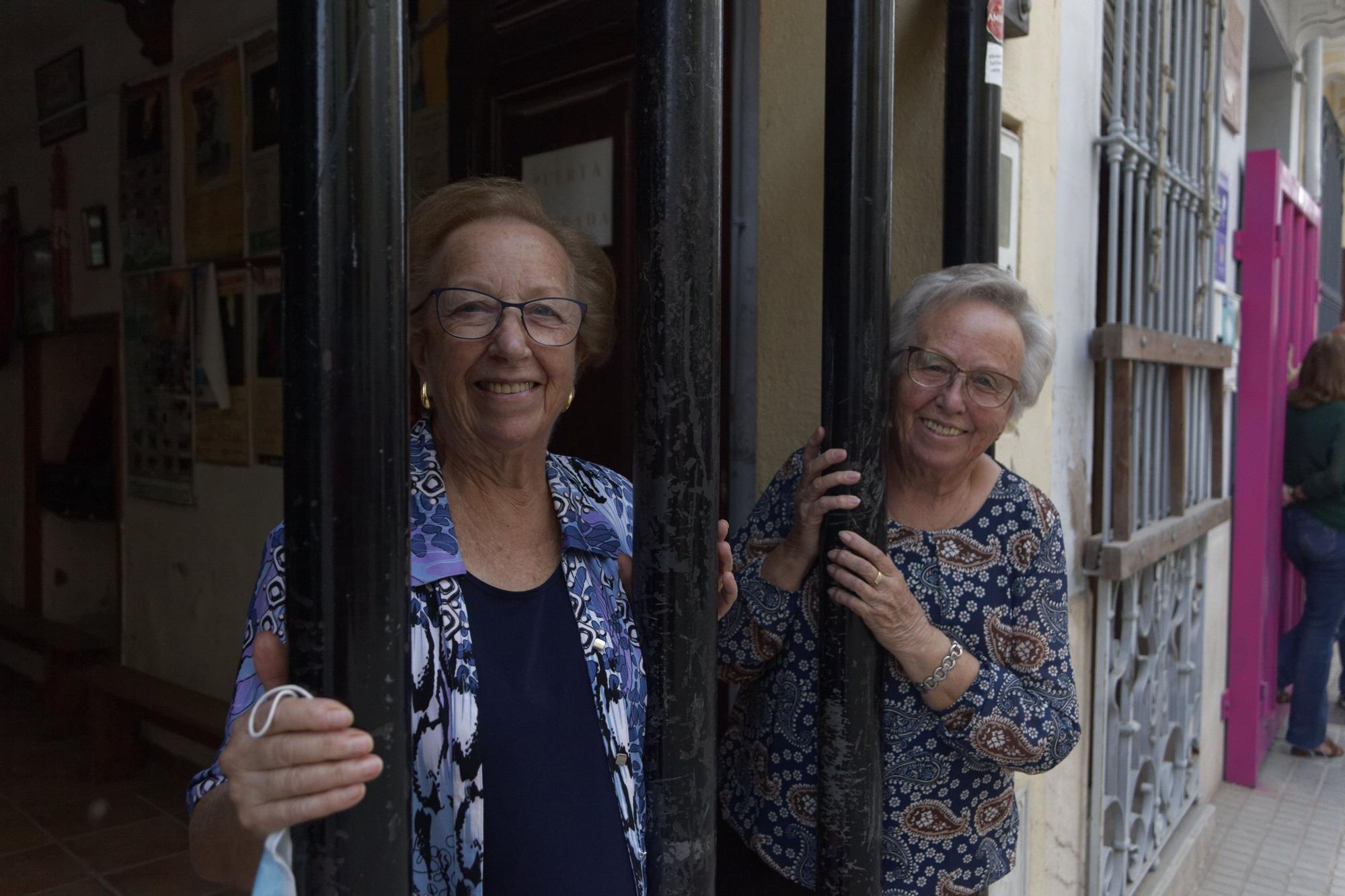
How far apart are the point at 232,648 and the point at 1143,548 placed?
3.45m

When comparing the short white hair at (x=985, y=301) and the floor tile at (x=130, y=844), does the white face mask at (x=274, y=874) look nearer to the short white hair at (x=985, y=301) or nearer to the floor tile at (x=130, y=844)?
the short white hair at (x=985, y=301)

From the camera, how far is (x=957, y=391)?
149cm

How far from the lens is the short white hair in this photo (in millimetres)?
1519

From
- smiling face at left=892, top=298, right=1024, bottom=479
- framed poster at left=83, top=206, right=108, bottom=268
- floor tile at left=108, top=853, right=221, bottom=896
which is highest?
framed poster at left=83, top=206, right=108, bottom=268

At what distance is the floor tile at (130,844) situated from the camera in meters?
3.51

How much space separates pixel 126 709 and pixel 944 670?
3.98 metres

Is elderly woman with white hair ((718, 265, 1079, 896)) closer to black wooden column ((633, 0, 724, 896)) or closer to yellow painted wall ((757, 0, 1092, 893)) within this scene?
yellow painted wall ((757, 0, 1092, 893))

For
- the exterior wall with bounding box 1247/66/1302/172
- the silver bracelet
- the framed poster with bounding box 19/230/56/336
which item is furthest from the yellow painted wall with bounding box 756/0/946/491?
the framed poster with bounding box 19/230/56/336

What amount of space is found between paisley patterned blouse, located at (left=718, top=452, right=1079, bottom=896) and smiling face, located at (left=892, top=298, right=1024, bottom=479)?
0.43ft

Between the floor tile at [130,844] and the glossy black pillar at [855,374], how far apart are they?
3306 mm

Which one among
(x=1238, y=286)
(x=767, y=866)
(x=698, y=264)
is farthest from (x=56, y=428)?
(x=1238, y=286)

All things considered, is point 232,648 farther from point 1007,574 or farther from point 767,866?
point 1007,574

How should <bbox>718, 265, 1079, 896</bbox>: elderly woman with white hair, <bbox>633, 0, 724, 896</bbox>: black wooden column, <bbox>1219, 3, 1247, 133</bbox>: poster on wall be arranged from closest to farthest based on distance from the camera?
<bbox>633, 0, 724, 896</bbox>: black wooden column → <bbox>718, 265, 1079, 896</bbox>: elderly woman with white hair → <bbox>1219, 3, 1247, 133</bbox>: poster on wall

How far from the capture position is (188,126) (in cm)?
408
